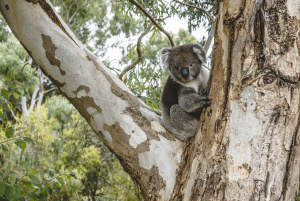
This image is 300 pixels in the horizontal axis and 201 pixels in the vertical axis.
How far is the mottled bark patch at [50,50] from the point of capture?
1.79 meters

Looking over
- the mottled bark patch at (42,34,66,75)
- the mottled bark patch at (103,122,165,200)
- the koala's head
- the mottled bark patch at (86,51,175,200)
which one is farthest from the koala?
the mottled bark patch at (42,34,66,75)

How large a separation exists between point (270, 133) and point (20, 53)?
1171 cm

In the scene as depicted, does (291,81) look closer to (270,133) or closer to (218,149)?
(270,133)

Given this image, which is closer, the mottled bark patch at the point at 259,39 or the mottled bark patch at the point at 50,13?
the mottled bark patch at the point at 259,39

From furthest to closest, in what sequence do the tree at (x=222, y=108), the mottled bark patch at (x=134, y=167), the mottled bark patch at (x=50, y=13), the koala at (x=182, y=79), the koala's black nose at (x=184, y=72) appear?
the koala's black nose at (x=184, y=72), the koala at (x=182, y=79), the mottled bark patch at (x=50, y=13), the mottled bark patch at (x=134, y=167), the tree at (x=222, y=108)

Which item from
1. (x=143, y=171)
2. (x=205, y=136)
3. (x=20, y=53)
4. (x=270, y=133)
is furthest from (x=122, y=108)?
(x=20, y=53)

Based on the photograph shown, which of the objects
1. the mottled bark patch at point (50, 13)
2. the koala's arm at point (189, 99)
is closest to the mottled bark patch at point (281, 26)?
the koala's arm at point (189, 99)

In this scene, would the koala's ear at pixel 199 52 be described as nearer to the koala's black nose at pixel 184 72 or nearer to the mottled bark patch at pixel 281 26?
the koala's black nose at pixel 184 72

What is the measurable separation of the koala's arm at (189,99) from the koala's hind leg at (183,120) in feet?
0.24

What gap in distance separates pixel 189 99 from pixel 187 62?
1.88 ft

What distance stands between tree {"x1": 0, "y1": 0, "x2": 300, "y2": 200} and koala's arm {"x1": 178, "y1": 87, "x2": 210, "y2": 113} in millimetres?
397

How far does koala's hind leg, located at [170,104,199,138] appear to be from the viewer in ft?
7.26

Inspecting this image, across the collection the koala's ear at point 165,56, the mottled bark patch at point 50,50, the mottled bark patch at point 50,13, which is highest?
the koala's ear at point 165,56

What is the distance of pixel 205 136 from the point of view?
157 centimetres
